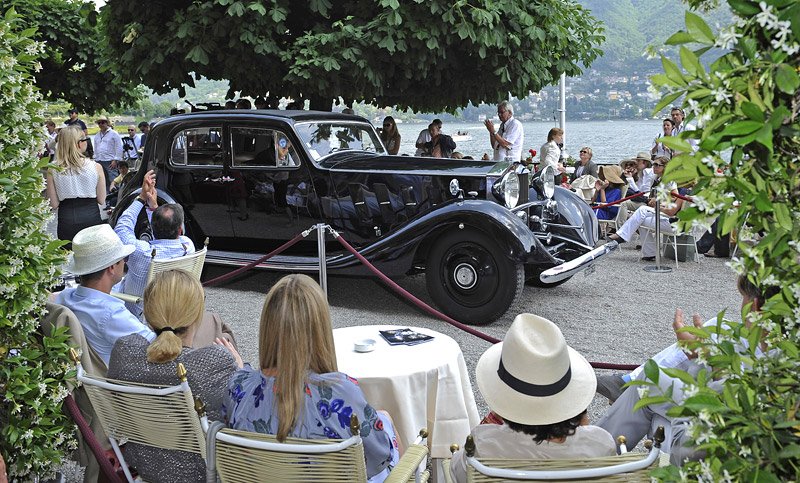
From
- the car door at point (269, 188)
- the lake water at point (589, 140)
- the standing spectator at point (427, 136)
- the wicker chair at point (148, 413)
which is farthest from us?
the lake water at point (589, 140)

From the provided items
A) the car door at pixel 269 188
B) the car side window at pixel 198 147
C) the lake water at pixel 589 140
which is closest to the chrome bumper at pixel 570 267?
the car door at pixel 269 188

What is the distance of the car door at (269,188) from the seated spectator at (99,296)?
12.8 feet

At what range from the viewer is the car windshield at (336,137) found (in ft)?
27.2

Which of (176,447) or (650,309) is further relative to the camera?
(650,309)

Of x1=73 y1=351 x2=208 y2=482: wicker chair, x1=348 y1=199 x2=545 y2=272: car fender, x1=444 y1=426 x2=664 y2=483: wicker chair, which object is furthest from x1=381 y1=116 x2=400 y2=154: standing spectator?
x1=444 y1=426 x2=664 y2=483: wicker chair

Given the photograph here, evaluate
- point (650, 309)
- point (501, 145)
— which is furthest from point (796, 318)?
point (501, 145)

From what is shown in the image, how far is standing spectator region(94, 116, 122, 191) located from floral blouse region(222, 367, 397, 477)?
15.5m

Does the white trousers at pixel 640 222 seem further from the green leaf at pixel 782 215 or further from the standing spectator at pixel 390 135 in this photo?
the green leaf at pixel 782 215

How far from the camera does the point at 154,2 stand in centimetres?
1204

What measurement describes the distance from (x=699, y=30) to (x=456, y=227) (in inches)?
221

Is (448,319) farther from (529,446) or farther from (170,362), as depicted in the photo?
(529,446)

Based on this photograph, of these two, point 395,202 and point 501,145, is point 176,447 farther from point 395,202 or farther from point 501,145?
point 501,145

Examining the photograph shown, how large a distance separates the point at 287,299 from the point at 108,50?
11318mm

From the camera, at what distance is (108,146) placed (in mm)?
17234
